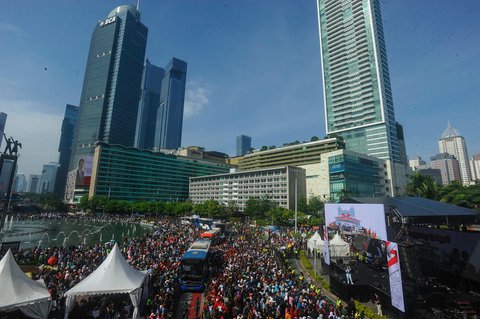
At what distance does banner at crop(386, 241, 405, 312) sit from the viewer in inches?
543

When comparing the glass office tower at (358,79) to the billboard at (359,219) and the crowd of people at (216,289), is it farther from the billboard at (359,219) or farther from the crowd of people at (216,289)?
the crowd of people at (216,289)

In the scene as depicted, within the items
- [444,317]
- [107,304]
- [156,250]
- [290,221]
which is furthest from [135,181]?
[444,317]

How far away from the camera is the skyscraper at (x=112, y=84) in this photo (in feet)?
509

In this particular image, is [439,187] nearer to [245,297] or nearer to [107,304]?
[245,297]

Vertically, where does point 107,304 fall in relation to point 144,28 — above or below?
below

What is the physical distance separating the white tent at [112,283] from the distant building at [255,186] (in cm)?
7830

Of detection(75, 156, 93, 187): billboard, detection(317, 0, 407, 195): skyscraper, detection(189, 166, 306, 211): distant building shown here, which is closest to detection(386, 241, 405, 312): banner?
detection(189, 166, 306, 211): distant building

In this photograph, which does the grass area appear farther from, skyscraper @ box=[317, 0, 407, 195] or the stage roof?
skyscraper @ box=[317, 0, 407, 195]

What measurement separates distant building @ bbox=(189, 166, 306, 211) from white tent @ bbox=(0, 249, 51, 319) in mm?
81095

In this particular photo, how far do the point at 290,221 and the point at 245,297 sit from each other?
183ft

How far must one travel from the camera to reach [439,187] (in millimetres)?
50625

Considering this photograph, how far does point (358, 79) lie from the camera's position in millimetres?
125000

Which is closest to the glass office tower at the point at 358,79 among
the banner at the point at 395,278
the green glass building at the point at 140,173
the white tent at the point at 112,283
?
the green glass building at the point at 140,173

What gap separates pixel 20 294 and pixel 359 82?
14159 centimetres
